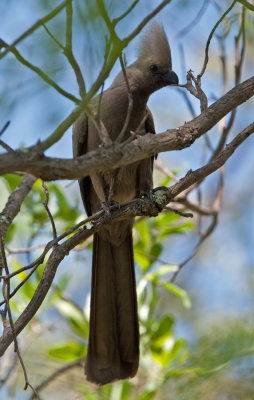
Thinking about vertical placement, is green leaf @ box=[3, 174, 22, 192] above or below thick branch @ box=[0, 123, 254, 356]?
above

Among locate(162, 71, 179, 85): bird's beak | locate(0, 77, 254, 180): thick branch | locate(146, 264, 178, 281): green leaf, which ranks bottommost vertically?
locate(0, 77, 254, 180): thick branch

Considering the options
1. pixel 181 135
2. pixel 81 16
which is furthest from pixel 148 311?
pixel 81 16

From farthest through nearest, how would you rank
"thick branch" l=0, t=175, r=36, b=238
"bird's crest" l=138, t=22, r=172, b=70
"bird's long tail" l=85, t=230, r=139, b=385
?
"bird's crest" l=138, t=22, r=172, b=70 → "bird's long tail" l=85, t=230, r=139, b=385 → "thick branch" l=0, t=175, r=36, b=238

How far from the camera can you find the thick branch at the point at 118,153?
6.30ft

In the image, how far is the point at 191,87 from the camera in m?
3.12

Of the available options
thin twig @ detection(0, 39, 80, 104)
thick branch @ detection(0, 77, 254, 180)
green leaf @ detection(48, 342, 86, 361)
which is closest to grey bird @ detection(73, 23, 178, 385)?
green leaf @ detection(48, 342, 86, 361)

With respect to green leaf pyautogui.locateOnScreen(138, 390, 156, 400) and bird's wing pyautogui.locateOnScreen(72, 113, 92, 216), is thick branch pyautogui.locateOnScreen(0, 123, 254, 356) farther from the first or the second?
green leaf pyautogui.locateOnScreen(138, 390, 156, 400)

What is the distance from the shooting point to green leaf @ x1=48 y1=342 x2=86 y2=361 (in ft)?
15.2

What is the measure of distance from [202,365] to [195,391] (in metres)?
0.28

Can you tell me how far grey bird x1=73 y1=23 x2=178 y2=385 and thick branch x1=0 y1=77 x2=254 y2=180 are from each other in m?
1.45

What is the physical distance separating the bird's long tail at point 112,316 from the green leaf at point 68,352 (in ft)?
1.58

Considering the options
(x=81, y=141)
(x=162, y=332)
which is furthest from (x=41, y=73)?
(x=162, y=332)

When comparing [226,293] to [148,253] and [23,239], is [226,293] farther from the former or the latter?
[23,239]

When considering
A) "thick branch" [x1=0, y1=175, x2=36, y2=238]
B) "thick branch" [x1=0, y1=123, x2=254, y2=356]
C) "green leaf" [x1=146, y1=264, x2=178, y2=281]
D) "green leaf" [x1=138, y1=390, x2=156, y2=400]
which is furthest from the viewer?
"green leaf" [x1=146, y1=264, x2=178, y2=281]
